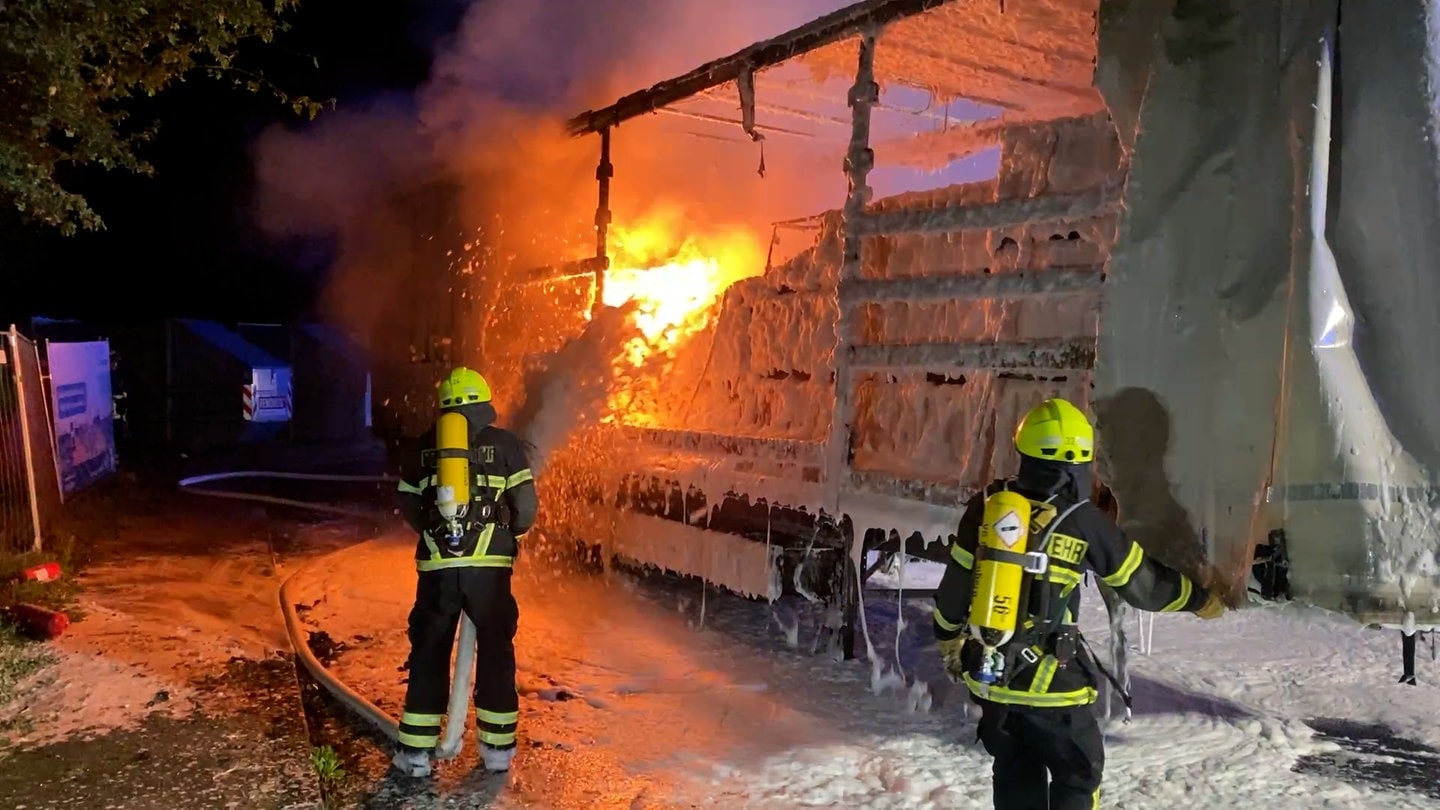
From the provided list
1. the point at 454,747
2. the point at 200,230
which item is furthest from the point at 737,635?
the point at 200,230

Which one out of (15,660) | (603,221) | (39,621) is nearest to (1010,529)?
(15,660)

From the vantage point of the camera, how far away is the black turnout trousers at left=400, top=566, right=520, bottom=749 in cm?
437

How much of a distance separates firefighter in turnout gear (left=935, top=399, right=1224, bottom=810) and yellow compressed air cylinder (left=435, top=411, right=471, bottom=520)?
207 cm

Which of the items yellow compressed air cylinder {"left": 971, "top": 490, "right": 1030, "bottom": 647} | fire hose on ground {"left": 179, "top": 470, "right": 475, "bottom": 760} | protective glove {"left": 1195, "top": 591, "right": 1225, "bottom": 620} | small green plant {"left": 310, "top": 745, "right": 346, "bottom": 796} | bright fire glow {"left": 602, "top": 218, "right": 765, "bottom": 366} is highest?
bright fire glow {"left": 602, "top": 218, "right": 765, "bottom": 366}

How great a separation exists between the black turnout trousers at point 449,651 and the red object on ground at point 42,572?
15.3 feet

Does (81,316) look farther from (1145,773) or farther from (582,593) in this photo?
(1145,773)

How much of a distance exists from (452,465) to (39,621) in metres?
3.73

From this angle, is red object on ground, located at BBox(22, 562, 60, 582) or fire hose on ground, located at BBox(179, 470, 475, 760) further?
red object on ground, located at BBox(22, 562, 60, 582)

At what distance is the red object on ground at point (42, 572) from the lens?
743cm

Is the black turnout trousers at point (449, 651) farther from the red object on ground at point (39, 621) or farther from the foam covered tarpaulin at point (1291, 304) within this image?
the red object on ground at point (39, 621)

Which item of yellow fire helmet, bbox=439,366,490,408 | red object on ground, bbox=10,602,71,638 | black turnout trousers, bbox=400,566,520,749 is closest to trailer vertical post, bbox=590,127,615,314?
yellow fire helmet, bbox=439,366,490,408

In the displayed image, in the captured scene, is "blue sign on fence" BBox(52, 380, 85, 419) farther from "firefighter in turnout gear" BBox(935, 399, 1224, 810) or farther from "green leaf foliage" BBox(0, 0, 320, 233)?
"firefighter in turnout gear" BBox(935, 399, 1224, 810)

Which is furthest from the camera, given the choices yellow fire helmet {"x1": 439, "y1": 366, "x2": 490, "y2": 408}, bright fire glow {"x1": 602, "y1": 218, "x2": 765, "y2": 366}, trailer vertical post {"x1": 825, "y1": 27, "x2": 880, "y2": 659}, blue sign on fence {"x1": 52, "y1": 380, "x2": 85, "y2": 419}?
blue sign on fence {"x1": 52, "y1": 380, "x2": 85, "y2": 419}

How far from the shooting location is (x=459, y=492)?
4285 mm
